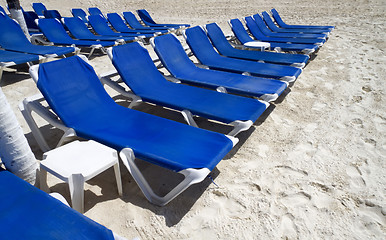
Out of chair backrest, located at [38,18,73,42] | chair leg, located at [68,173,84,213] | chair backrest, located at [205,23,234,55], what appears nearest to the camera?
chair leg, located at [68,173,84,213]

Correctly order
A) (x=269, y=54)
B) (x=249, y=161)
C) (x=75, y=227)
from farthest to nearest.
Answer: (x=269, y=54)
(x=249, y=161)
(x=75, y=227)

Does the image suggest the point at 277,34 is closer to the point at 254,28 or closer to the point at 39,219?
the point at 254,28

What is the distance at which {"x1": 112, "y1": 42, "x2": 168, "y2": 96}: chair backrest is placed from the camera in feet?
10.6

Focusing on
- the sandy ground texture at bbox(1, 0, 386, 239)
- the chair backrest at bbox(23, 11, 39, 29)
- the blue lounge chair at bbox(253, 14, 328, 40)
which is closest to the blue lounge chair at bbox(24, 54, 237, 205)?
the sandy ground texture at bbox(1, 0, 386, 239)

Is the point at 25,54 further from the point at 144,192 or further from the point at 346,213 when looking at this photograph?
the point at 346,213

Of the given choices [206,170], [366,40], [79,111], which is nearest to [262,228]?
[206,170]

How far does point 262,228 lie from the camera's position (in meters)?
1.86

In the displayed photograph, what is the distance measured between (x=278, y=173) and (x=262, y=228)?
2.14 ft

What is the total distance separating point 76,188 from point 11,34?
4955 mm

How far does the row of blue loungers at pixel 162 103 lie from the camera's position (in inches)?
80.4

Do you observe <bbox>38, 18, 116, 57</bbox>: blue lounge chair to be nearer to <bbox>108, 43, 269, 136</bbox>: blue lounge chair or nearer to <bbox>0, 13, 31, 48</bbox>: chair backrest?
<bbox>0, 13, 31, 48</bbox>: chair backrest

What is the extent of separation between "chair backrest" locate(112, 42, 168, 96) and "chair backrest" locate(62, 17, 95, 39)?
387cm

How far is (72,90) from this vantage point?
267 cm

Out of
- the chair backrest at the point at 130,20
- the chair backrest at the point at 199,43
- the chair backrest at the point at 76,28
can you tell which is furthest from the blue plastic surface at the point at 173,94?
the chair backrest at the point at 130,20
